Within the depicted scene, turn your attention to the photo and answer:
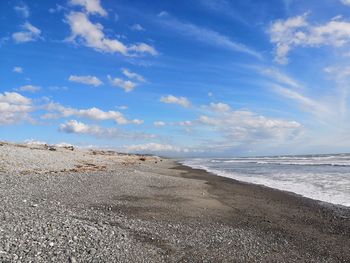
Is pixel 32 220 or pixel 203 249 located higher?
pixel 32 220

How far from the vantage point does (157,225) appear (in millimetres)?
14023

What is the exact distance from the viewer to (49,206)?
1540cm

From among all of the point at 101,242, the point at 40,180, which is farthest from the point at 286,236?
the point at 40,180

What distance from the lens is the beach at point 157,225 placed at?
1054 cm

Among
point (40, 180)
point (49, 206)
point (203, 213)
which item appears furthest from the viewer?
point (40, 180)

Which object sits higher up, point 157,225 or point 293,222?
point 157,225

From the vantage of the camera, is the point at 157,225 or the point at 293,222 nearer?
the point at 157,225

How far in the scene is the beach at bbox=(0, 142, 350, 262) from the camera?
10.5 m

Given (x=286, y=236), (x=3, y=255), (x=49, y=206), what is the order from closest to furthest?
(x=3, y=255)
(x=286, y=236)
(x=49, y=206)

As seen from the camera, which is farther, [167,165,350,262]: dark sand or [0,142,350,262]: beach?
[167,165,350,262]: dark sand

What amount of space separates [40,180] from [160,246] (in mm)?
13716

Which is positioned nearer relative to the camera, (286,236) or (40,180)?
(286,236)

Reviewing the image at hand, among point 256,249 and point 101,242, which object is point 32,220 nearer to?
point 101,242

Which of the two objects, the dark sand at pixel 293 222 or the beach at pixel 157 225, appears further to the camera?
the dark sand at pixel 293 222
